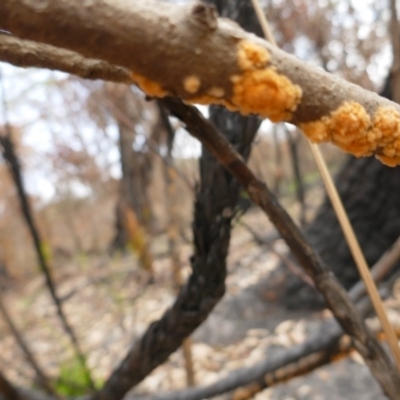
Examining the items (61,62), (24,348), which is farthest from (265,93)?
(24,348)

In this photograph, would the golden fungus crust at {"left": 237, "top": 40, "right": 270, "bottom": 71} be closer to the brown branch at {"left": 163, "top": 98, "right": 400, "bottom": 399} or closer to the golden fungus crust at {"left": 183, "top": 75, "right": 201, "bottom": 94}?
the golden fungus crust at {"left": 183, "top": 75, "right": 201, "bottom": 94}

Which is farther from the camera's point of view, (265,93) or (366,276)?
(366,276)

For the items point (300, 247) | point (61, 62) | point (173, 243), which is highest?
point (61, 62)

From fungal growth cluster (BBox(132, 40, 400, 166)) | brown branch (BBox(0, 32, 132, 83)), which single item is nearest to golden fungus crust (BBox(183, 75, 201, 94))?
fungal growth cluster (BBox(132, 40, 400, 166))

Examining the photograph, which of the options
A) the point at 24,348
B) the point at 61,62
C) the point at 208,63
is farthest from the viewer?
the point at 24,348

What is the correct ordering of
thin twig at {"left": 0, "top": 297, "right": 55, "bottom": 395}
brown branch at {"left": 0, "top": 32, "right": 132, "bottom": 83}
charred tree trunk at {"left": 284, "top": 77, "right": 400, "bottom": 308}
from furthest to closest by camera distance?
→ charred tree trunk at {"left": 284, "top": 77, "right": 400, "bottom": 308} → thin twig at {"left": 0, "top": 297, "right": 55, "bottom": 395} → brown branch at {"left": 0, "top": 32, "right": 132, "bottom": 83}

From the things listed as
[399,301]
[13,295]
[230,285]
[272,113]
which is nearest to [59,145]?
[13,295]

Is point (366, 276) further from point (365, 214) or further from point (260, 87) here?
point (365, 214)
